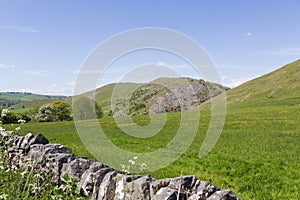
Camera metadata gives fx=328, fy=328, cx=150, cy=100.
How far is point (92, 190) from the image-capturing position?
812 cm

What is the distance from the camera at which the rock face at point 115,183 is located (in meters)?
6.29

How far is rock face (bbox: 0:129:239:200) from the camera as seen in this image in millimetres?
6293

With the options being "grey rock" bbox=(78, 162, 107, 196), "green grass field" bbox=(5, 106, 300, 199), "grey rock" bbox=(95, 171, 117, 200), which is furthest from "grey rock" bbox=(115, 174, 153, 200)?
"grey rock" bbox=(78, 162, 107, 196)

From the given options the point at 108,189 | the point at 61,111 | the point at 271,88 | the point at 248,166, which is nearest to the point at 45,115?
the point at 61,111

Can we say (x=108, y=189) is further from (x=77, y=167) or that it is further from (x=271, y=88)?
(x=271, y=88)

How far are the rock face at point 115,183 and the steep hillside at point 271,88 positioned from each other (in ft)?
303

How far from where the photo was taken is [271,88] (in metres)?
114

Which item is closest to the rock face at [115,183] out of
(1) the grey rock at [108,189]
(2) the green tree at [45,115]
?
(1) the grey rock at [108,189]

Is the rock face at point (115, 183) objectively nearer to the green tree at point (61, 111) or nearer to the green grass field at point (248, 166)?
the green grass field at point (248, 166)

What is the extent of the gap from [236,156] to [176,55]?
6.34 metres

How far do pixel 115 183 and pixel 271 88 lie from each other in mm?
115255

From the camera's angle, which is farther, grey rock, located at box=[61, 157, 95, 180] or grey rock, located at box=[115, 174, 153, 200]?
grey rock, located at box=[61, 157, 95, 180]

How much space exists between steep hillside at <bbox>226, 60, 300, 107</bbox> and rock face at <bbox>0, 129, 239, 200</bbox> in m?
92.4

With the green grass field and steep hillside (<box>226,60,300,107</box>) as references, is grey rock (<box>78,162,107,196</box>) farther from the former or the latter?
steep hillside (<box>226,60,300,107</box>)
